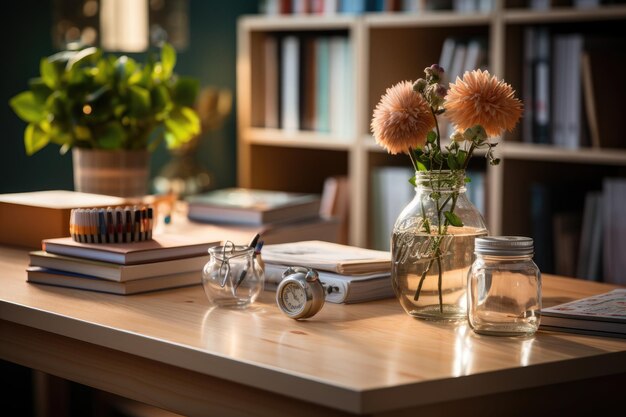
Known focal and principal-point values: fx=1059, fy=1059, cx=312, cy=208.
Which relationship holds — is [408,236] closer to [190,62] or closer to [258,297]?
[258,297]

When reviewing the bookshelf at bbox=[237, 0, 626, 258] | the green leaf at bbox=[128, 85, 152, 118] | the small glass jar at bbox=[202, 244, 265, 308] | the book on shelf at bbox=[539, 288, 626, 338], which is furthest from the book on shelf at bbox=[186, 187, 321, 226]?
the book on shelf at bbox=[539, 288, 626, 338]

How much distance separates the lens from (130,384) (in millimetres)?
1414

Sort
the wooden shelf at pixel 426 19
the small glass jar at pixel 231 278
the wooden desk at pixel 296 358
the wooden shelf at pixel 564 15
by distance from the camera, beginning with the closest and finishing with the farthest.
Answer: the wooden desk at pixel 296 358 < the small glass jar at pixel 231 278 < the wooden shelf at pixel 564 15 < the wooden shelf at pixel 426 19

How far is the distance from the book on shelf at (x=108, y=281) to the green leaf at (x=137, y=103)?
0.66 meters

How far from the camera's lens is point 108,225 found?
1739 millimetres

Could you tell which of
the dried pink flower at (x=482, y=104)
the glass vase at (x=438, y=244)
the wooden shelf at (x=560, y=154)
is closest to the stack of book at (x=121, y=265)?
the glass vase at (x=438, y=244)

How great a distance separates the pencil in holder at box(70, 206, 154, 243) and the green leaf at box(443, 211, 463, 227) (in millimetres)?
567

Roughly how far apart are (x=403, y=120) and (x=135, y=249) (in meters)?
0.51

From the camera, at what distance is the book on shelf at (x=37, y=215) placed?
2.06 meters

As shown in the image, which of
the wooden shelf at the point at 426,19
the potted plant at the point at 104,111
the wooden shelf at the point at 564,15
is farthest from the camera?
the wooden shelf at the point at 426,19

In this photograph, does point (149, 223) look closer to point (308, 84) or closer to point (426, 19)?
point (426, 19)

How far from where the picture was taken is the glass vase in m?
1.45

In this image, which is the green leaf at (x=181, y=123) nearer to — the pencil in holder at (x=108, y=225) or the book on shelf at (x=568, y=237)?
the pencil in holder at (x=108, y=225)

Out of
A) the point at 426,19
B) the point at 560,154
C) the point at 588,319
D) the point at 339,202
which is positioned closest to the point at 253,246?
the point at 588,319
